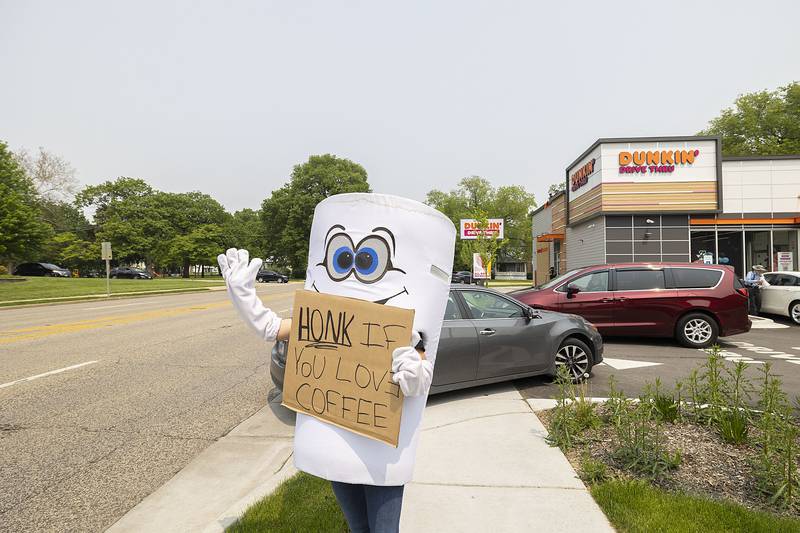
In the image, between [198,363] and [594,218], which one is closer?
[198,363]

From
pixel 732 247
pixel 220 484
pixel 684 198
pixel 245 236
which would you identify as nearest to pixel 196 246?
pixel 245 236

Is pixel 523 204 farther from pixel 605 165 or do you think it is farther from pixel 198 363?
pixel 198 363

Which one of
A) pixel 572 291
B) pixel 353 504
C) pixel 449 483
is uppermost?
pixel 572 291

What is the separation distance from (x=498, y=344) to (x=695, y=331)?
5946mm

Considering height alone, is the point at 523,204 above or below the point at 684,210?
above

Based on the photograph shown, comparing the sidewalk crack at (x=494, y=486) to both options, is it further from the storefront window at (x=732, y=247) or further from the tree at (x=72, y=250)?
the tree at (x=72, y=250)

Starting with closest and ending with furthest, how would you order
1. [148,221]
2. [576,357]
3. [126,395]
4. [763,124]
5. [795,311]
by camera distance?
[126,395] < [576,357] < [795,311] < [763,124] < [148,221]

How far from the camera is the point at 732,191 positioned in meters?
21.3

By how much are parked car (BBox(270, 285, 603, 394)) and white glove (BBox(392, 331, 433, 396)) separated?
394 cm

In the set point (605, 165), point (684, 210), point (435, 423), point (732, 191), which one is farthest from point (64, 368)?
point (732, 191)

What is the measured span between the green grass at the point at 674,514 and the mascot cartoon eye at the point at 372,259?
7.39 ft

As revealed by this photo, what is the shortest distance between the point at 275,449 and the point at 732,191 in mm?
Answer: 24067

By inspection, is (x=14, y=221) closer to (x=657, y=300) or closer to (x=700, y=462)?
(x=657, y=300)

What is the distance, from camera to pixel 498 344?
6.04 metres
